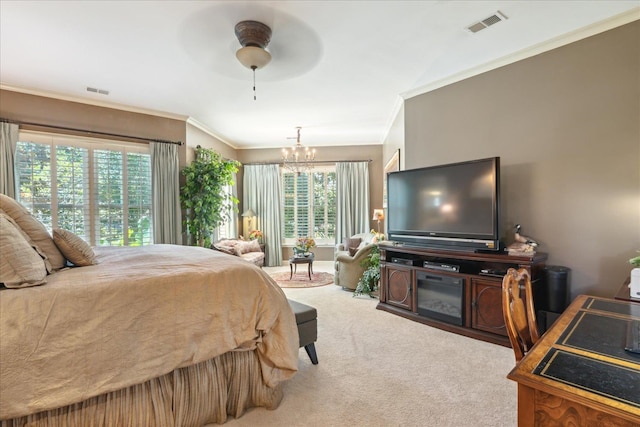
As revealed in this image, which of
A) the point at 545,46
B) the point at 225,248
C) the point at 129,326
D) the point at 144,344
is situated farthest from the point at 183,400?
the point at 545,46

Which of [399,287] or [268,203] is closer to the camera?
[399,287]

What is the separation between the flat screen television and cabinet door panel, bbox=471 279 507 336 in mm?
371

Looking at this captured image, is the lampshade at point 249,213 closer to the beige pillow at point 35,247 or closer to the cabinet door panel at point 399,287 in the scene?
the cabinet door panel at point 399,287

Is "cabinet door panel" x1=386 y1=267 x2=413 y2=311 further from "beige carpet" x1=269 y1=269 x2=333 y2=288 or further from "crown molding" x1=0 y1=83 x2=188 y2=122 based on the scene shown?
"crown molding" x1=0 y1=83 x2=188 y2=122

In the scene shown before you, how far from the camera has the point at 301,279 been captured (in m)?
5.80

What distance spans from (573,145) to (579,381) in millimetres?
2845

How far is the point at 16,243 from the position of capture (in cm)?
149

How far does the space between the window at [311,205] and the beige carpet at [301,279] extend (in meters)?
1.30

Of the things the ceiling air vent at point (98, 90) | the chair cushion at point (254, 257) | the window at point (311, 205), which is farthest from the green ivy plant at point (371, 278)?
→ the ceiling air vent at point (98, 90)

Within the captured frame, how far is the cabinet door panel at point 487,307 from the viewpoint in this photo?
2.93 metres

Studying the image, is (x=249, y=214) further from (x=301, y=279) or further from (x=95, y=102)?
(x=95, y=102)

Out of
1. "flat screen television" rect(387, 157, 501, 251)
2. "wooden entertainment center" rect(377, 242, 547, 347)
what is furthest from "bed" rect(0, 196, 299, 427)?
"flat screen television" rect(387, 157, 501, 251)

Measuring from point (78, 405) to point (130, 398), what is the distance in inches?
8.7

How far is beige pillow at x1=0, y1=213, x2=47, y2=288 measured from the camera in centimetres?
141
